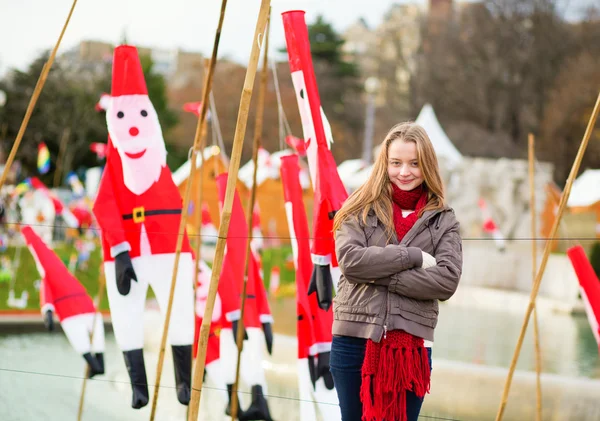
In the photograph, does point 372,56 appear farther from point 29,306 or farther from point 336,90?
point 29,306

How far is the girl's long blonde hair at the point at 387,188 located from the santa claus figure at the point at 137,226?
187 centimetres

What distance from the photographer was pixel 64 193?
2016 cm

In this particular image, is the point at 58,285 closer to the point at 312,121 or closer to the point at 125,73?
the point at 125,73

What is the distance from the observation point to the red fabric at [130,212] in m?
4.18

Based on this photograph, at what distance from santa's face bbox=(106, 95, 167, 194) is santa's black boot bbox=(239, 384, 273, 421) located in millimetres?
1293

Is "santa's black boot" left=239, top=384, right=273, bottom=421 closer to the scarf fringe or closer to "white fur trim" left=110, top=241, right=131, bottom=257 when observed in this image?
"white fur trim" left=110, top=241, right=131, bottom=257

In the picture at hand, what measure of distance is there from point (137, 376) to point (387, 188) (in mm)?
2263

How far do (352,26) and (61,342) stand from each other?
46.1 m

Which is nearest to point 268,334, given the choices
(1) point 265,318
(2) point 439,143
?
(1) point 265,318

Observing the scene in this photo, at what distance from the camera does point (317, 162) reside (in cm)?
403

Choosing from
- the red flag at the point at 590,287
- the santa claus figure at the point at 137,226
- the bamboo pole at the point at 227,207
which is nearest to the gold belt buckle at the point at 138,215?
the santa claus figure at the point at 137,226

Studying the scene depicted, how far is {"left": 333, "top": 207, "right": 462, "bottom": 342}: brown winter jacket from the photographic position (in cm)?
240

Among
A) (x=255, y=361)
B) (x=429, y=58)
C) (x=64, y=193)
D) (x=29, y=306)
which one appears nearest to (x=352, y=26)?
(x=429, y=58)

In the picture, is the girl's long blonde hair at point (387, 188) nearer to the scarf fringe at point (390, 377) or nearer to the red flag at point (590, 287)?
the scarf fringe at point (390, 377)
